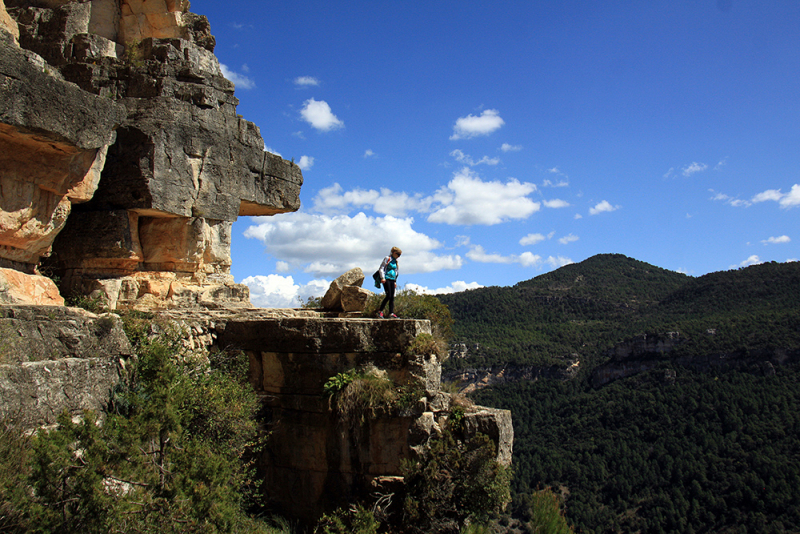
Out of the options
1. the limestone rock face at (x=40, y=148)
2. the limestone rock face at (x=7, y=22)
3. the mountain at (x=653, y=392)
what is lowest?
the mountain at (x=653, y=392)

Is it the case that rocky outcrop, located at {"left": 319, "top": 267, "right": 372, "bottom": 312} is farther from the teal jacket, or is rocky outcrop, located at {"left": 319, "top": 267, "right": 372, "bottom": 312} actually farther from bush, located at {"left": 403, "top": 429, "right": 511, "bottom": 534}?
bush, located at {"left": 403, "top": 429, "right": 511, "bottom": 534}

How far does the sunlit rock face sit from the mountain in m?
23.8

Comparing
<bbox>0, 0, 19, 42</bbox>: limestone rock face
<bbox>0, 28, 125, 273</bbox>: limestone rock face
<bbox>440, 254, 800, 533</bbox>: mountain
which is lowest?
<bbox>440, 254, 800, 533</bbox>: mountain

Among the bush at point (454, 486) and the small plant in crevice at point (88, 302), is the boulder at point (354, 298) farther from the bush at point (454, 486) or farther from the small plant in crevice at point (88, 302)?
the small plant in crevice at point (88, 302)

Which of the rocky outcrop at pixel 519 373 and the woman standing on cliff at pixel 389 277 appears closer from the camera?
the woman standing on cliff at pixel 389 277

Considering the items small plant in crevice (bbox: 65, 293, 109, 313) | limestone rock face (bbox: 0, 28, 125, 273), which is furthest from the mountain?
limestone rock face (bbox: 0, 28, 125, 273)

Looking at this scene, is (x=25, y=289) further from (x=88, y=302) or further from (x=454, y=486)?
(x=454, y=486)

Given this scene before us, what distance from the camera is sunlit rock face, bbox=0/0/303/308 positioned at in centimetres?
1000

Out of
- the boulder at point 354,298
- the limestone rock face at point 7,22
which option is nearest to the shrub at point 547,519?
the boulder at point 354,298

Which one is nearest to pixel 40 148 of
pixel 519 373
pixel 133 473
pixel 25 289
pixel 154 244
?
pixel 25 289

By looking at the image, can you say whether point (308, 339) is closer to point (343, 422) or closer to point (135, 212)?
point (343, 422)

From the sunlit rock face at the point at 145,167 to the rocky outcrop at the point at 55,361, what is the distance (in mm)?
2925

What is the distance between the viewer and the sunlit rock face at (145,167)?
1000 centimetres

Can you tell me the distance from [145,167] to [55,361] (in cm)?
524
